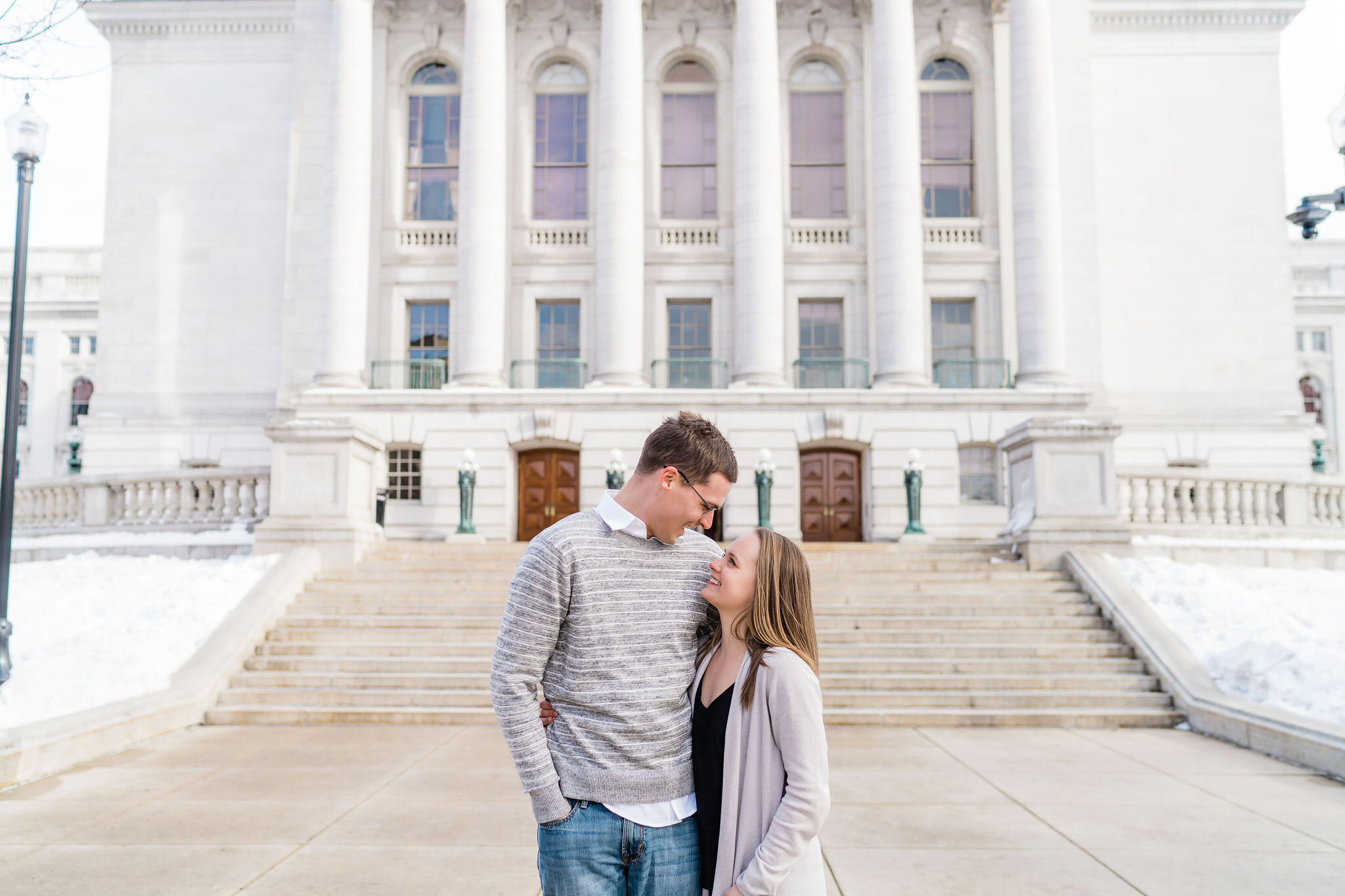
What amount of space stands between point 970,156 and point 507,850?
94.0ft

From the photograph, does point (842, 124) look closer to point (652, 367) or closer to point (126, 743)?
point (652, 367)

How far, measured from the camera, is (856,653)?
13438mm

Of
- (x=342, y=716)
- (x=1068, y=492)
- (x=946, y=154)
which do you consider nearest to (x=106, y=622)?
(x=342, y=716)

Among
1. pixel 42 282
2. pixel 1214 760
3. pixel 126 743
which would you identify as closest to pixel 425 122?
pixel 126 743

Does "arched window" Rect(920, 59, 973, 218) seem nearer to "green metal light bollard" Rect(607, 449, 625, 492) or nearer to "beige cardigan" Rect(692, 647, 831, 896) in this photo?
"green metal light bollard" Rect(607, 449, 625, 492)

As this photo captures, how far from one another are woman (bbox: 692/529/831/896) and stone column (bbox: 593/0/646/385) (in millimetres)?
24326

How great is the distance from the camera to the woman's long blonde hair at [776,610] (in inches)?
120

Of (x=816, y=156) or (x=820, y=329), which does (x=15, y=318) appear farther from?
(x=816, y=156)

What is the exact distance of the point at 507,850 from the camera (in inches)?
258

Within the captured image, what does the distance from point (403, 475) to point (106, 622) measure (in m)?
14.8

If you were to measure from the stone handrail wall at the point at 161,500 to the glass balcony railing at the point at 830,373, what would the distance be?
49.8ft

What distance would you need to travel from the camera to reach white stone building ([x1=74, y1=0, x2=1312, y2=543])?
2709 centimetres

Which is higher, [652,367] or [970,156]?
[970,156]

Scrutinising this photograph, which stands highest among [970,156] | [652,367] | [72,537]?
[970,156]
